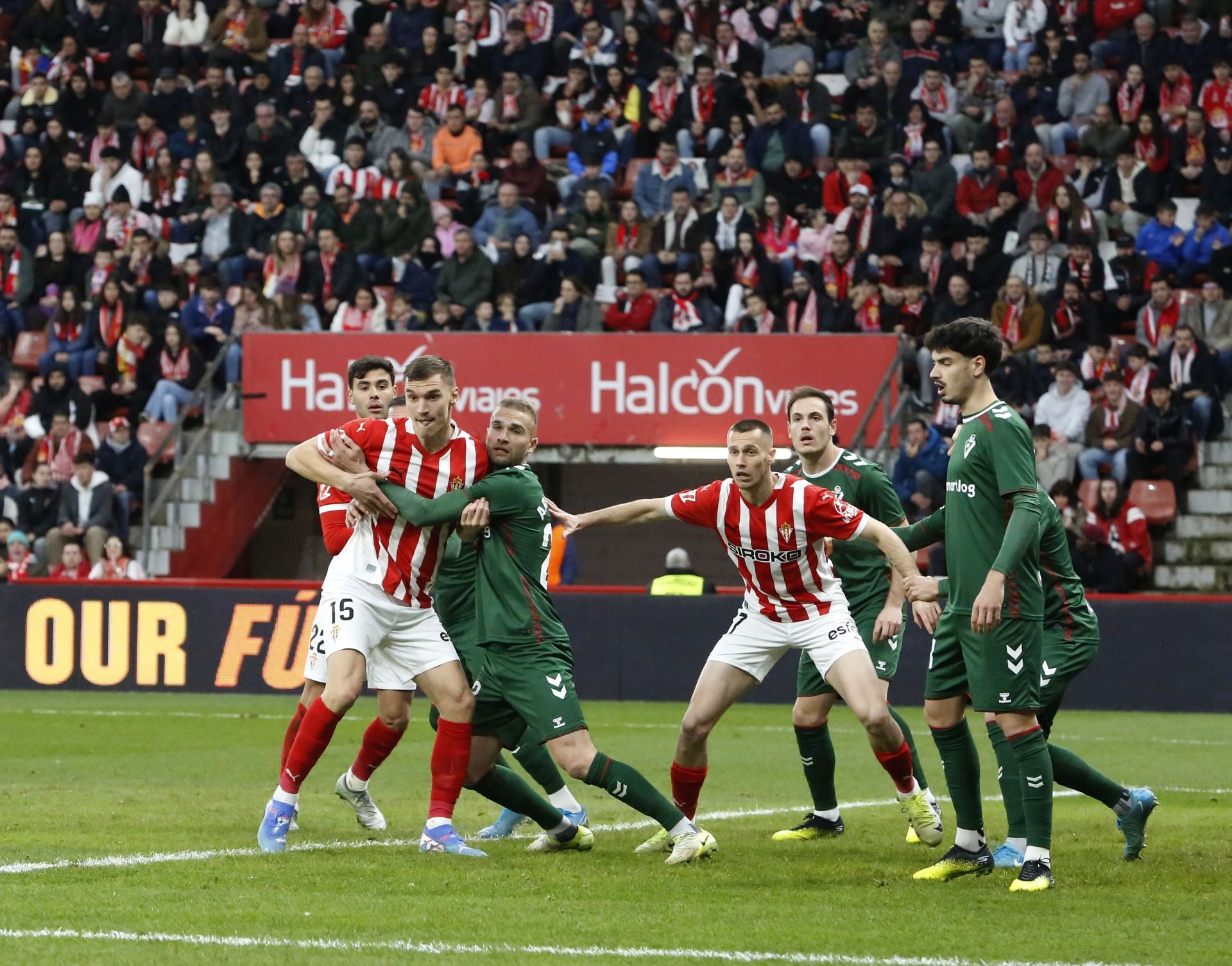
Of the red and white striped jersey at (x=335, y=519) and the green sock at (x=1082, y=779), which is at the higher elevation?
the red and white striped jersey at (x=335, y=519)

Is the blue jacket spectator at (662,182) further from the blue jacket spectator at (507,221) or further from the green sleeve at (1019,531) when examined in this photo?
the green sleeve at (1019,531)

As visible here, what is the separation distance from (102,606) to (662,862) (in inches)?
453

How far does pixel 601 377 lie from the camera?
20.8 meters

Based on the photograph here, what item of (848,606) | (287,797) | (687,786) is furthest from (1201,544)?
(287,797)

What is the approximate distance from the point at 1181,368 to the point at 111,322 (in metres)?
12.3

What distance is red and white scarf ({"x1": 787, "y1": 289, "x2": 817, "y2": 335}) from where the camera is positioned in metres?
20.6

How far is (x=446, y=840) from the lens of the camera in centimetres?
802

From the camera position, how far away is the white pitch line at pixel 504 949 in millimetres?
5539

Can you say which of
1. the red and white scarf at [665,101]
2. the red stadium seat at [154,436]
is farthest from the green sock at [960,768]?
the red and white scarf at [665,101]

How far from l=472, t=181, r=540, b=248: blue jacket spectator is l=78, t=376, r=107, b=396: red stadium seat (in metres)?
4.79

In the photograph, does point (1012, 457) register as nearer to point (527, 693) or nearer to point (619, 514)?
point (619, 514)

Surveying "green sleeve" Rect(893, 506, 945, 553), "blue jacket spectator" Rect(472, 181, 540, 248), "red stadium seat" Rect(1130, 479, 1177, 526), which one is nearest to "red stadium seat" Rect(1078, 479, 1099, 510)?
"red stadium seat" Rect(1130, 479, 1177, 526)

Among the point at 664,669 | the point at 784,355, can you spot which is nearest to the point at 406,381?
the point at 664,669

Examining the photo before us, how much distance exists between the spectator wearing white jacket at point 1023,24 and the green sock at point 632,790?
1755cm
